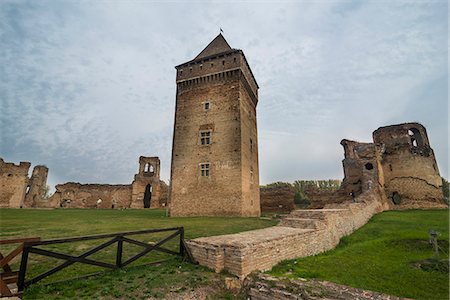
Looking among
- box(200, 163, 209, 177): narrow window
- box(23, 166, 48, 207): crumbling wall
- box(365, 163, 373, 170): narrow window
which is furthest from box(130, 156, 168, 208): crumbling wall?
box(365, 163, 373, 170): narrow window

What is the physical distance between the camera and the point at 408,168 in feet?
84.2

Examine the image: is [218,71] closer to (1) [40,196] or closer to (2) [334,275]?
(2) [334,275]

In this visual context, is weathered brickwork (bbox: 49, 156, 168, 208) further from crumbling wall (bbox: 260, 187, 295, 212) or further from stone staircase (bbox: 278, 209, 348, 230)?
stone staircase (bbox: 278, 209, 348, 230)

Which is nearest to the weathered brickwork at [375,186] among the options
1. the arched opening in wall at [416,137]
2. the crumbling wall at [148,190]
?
the arched opening in wall at [416,137]

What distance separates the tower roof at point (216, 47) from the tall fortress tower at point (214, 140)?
0.11m

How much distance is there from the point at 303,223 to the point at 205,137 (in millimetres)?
13017

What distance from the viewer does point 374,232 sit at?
1188 centimetres

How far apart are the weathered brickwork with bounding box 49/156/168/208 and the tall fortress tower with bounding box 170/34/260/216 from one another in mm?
18942

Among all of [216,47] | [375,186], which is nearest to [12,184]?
[216,47]

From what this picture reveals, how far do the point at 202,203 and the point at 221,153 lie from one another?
4.48m

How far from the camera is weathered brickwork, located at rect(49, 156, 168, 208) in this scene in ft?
124

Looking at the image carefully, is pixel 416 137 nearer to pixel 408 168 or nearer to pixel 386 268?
pixel 408 168

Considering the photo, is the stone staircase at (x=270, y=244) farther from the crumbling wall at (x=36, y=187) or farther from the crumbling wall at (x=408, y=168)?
the crumbling wall at (x=36, y=187)

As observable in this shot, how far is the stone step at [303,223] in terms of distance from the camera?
940cm
